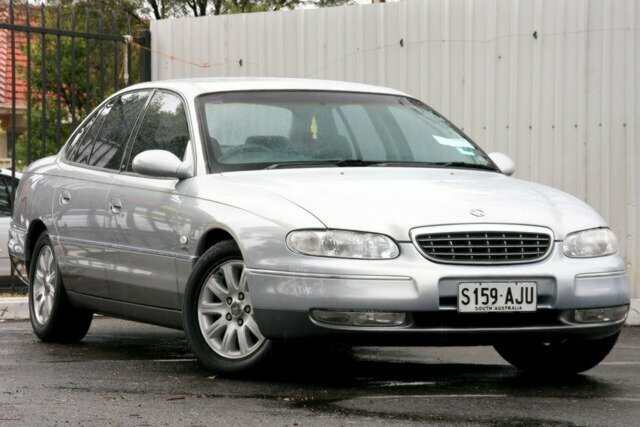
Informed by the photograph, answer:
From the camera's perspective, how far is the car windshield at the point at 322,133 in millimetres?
8078

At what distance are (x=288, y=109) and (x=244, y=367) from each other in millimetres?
1702

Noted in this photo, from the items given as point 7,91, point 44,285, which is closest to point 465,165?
point 44,285

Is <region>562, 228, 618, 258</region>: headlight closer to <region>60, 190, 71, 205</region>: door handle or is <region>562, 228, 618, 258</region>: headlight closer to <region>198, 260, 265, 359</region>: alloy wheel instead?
<region>198, 260, 265, 359</region>: alloy wheel

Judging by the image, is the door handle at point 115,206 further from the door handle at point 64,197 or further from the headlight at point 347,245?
the headlight at point 347,245

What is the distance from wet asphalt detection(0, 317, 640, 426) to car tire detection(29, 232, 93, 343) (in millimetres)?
245

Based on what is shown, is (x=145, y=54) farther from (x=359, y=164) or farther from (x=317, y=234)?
(x=317, y=234)

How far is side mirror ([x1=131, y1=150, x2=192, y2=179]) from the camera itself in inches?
314

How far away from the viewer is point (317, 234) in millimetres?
6977

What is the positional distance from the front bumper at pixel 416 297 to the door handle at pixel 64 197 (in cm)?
239

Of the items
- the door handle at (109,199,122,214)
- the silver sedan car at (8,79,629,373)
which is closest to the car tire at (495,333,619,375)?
the silver sedan car at (8,79,629,373)

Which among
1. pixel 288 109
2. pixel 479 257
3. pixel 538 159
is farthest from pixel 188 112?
pixel 538 159

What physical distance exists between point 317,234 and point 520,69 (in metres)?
5.77

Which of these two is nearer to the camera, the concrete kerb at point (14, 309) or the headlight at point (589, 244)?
the headlight at point (589, 244)

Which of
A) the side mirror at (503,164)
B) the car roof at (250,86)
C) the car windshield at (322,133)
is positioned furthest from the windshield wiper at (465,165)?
the car roof at (250,86)
